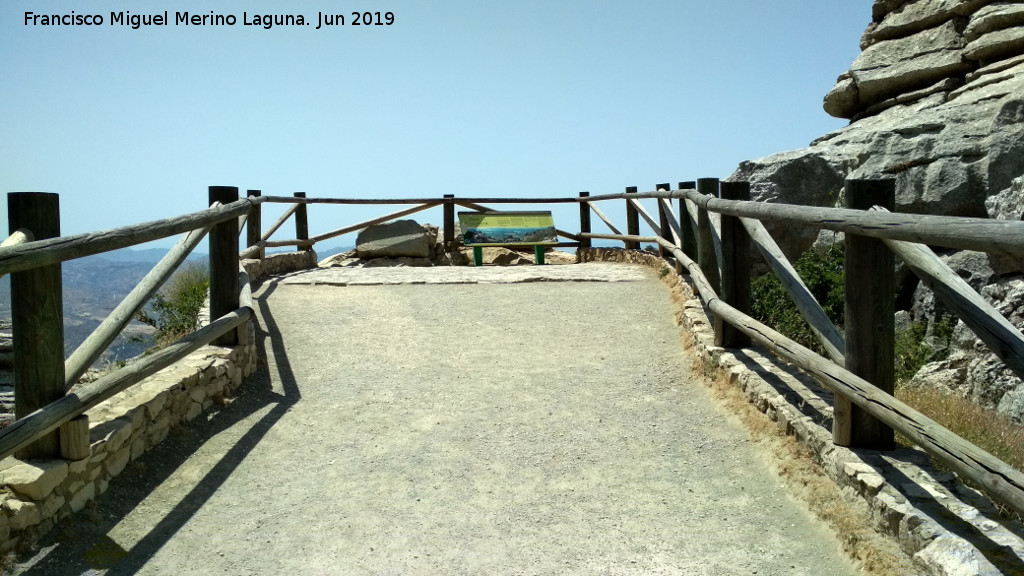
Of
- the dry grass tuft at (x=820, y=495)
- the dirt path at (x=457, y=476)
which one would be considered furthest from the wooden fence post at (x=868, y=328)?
the dirt path at (x=457, y=476)

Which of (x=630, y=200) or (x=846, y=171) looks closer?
(x=846, y=171)

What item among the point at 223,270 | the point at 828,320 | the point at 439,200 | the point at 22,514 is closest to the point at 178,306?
the point at 223,270

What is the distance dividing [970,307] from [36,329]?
4.46 metres

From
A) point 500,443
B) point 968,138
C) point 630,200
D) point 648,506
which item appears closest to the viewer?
point 648,506

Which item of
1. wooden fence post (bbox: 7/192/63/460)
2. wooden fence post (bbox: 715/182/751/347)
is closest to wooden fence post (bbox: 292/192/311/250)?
wooden fence post (bbox: 715/182/751/347)

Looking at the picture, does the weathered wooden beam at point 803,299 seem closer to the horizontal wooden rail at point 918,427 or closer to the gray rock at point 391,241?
the horizontal wooden rail at point 918,427

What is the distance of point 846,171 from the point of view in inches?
467

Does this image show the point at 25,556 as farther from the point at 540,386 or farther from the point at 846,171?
the point at 846,171

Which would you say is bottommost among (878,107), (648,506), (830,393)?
(648,506)

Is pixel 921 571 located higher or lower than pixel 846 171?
lower

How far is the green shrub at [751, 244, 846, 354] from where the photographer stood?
910 centimetres

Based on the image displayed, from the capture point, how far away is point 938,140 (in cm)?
1097

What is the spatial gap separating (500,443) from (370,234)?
11.8m

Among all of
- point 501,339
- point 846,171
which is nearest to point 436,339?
point 501,339
